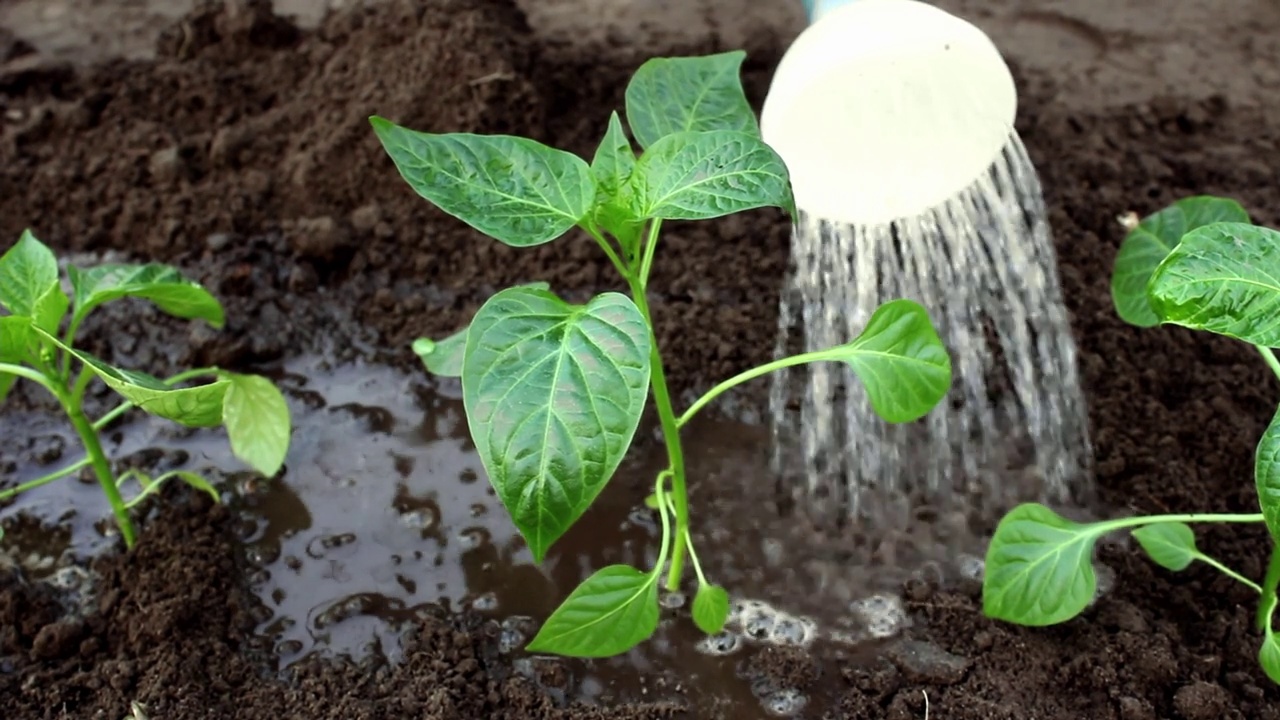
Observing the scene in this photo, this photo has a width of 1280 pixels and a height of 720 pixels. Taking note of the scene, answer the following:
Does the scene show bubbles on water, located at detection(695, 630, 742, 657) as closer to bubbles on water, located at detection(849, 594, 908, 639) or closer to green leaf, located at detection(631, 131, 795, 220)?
bubbles on water, located at detection(849, 594, 908, 639)

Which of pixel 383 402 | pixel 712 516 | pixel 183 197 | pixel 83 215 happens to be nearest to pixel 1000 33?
pixel 712 516

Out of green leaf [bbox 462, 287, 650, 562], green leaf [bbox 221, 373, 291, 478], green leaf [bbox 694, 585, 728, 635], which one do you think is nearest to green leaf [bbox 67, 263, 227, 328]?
green leaf [bbox 221, 373, 291, 478]

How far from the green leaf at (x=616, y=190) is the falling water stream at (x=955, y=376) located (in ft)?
1.98

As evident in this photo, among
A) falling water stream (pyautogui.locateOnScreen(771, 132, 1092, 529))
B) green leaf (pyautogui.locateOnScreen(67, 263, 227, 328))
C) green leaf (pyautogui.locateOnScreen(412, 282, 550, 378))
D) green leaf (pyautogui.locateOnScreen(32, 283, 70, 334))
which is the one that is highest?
green leaf (pyautogui.locateOnScreen(32, 283, 70, 334))

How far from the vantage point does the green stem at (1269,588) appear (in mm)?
1416

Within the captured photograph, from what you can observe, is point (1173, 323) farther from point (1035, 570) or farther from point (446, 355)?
point (446, 355)

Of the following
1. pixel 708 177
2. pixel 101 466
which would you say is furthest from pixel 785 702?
pixel 101 466

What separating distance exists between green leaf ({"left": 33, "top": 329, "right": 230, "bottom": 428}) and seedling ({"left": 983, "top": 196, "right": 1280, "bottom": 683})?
922 mm

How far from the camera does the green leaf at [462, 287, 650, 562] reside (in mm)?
1031

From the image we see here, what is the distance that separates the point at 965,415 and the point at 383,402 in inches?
37.0

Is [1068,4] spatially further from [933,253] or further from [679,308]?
[679,308]

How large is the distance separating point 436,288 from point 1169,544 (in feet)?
4.10

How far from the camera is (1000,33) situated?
2.55m

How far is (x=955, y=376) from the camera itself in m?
1.92
